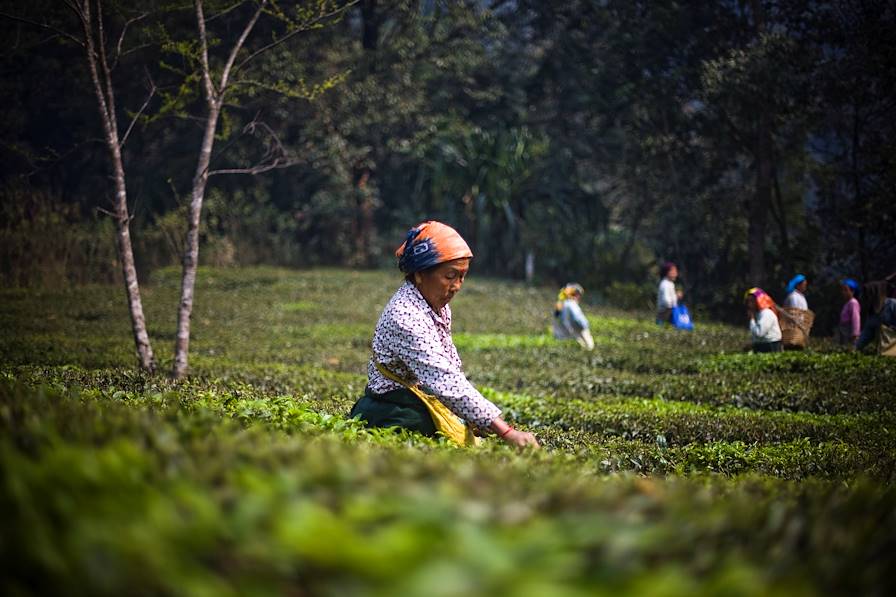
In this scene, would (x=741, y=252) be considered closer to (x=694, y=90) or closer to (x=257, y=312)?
(x=694, y=90)

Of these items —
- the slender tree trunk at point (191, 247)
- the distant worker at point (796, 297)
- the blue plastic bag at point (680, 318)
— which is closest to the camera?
the slender tree trunk at point (191, 247)

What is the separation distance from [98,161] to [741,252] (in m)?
23.2

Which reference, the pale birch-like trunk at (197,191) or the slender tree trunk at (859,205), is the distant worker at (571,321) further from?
the pale birch-like trunk at (197,191)

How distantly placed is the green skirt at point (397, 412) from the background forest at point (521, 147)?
14537 millimetres

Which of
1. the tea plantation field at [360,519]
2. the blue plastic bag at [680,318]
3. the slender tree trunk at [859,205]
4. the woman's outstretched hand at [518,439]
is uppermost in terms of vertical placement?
the slender tree trunk at [859,205]

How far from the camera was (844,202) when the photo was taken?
21.0m

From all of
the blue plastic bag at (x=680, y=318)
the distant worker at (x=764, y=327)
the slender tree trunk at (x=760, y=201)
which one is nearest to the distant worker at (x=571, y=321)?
the distant worker at (x=764, y=327)

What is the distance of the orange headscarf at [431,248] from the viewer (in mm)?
5125

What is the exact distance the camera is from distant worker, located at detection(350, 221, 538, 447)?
4918 millimetres

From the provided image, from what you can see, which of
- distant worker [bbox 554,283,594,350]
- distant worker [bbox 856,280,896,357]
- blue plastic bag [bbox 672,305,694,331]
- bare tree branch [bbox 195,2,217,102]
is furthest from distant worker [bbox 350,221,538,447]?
blue plastic bag [bbox 672,305,694,331]

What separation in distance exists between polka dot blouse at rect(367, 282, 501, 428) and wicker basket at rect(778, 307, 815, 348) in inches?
436

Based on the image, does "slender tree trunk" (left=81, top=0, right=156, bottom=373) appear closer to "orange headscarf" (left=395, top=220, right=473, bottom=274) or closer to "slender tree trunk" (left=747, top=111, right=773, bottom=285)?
"orange headscarf" (left=395, top=220, right=473, bottom=274)

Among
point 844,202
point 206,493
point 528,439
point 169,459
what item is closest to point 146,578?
point 206,493

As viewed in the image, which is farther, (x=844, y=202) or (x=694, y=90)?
(x=694, y=90)
